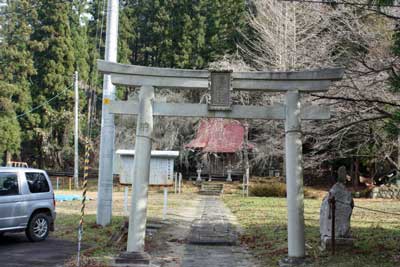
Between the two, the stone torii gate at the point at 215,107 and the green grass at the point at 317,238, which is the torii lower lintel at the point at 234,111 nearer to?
the stone torii gate at the point at 215,107

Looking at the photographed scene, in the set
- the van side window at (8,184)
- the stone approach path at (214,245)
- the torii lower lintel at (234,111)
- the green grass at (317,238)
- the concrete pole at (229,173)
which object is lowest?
the stone approach path at (214,245)

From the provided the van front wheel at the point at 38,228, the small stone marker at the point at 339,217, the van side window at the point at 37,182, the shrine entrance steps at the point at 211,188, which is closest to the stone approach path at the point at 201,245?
the small stone marker at the point at 339,217

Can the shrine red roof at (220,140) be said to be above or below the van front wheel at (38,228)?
above

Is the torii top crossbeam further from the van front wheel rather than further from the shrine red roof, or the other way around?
the shrine red roof

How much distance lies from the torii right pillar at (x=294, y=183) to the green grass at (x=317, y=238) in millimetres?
462

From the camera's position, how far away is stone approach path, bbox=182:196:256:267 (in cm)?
1022

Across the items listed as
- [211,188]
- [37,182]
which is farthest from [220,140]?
[37,182]

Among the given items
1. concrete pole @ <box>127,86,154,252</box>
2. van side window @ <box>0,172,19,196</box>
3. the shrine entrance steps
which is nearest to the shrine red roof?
the shrine entrance steps

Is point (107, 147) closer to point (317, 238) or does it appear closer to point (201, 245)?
point (201, 245)

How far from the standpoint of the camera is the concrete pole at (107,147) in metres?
14.0

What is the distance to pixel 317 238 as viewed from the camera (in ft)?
41.4

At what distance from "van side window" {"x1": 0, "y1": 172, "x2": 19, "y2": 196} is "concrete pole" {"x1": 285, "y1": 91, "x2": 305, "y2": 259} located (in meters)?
6.59

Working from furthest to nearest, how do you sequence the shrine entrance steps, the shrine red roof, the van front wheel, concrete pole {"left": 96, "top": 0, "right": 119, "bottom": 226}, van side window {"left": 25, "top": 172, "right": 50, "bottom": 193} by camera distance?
the shrine red roof, the shrine entrance steps, concrete pole {"left": 96, "top": 0, "right": 119, "bottom": 226}, van side window {"left": 25, "top": 172, "right": 50, "bottom": 193}, the van front wheel

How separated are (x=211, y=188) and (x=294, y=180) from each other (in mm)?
27414
